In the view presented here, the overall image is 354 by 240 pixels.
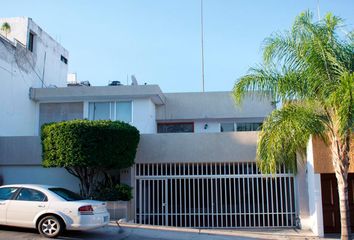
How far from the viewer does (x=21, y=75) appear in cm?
2028

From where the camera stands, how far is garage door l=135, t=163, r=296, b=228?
15.5 metres

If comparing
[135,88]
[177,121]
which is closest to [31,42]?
[135,88]

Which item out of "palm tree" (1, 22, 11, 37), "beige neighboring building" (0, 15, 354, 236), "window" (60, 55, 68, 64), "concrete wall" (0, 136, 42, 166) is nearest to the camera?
"beige neighboring building" (0, 15, 354, 236)

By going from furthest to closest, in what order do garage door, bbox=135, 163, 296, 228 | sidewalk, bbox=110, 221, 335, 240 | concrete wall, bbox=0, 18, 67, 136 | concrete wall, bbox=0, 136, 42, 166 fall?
concrete wall, bbox=0, 18, 67, 136
concrete wall, bbox=0, 136, 42, 166
garage door, bbox=135, 163, 296, 228
sidewalk, bbox=110, 221, 335, 240

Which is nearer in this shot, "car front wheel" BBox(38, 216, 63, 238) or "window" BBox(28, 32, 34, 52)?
"car front wheel" BBox(38, 216, 63, 238)

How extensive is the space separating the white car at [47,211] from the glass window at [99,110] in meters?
9.45

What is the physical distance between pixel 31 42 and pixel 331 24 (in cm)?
1563

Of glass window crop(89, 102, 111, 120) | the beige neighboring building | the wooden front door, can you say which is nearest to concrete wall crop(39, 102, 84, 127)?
glass window crop(89, 102, 111, 120)

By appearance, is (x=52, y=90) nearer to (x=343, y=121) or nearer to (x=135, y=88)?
(x=135, y=88)

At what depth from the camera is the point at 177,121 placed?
2319 centimetres

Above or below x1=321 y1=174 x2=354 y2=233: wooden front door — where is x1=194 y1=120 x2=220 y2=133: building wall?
above

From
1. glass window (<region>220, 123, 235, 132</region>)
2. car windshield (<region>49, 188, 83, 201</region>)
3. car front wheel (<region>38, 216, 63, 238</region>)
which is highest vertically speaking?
glass window (<region>220, 123, 235, 132</region>)

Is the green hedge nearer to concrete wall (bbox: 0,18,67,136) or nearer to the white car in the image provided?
the white car

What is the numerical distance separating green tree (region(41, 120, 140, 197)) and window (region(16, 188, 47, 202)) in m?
3.46
